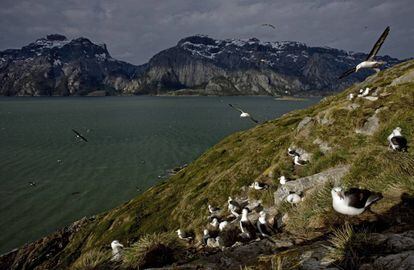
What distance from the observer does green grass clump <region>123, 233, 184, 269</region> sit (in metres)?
9.24

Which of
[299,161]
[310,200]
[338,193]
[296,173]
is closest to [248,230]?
[310,200]

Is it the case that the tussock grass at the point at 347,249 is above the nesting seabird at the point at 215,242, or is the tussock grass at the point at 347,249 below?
above

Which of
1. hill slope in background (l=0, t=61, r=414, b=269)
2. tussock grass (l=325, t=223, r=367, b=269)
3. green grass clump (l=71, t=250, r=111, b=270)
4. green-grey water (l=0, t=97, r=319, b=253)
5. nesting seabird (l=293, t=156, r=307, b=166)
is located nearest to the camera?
tussock grass (l=325, t=223, r=367, b=269)

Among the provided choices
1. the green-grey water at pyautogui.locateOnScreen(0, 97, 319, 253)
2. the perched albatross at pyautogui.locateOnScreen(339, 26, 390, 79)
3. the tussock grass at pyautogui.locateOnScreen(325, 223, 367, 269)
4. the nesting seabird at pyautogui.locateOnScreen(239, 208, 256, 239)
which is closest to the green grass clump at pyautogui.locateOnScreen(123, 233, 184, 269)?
the nesting seabird at pyautogui.locateOnScreen(239, 208, 256, 239)

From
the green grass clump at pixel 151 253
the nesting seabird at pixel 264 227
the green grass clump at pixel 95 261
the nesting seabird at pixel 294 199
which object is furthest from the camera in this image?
the nesting seabird at pixel 294 199

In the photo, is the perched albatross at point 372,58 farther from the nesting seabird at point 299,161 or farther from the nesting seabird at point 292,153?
the nesting seabird at point 292,153

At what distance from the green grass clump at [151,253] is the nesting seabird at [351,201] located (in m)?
5.55

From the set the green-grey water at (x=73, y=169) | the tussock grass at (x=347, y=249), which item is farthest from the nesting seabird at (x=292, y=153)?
the green-grey water at (x=73, y=169)

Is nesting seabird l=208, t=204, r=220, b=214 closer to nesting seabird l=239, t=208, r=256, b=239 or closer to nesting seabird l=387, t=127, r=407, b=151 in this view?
nesting seabird l=239, t=208, r=256, b=239

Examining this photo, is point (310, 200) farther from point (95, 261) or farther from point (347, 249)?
point (95, 261)

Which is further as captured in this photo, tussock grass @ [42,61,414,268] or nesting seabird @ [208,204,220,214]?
nesting seabird @ [208,204,220,214]

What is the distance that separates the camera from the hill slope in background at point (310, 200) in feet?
22.6

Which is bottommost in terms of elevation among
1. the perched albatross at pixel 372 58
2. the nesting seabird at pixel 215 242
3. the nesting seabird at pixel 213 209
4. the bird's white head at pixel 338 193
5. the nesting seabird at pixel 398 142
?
the nesting seabird at pixel 213 209

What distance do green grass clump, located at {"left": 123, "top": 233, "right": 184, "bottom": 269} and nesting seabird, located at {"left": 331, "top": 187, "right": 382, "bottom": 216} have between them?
5547 millimetres
